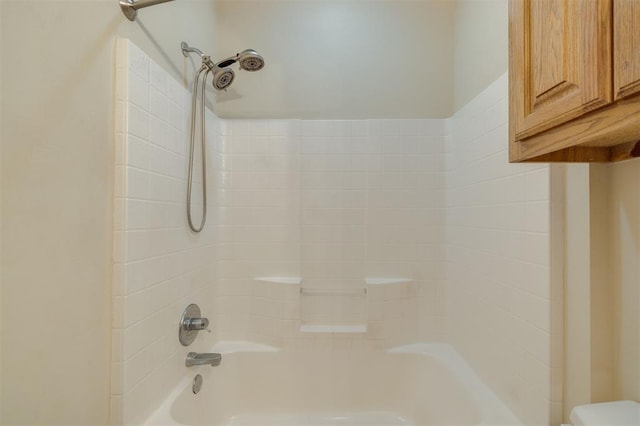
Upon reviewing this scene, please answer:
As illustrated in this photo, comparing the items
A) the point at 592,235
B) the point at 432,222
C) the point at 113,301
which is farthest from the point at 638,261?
the point at 113,301

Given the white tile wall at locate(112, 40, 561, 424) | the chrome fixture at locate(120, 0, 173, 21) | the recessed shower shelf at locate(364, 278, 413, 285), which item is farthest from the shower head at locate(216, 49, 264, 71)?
the recessed shower shelf at locate(364, 278, 413, 285)

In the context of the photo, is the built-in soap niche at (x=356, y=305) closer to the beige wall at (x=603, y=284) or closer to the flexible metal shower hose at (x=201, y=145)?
the flexible metal shower hose at (x=201, y=145)

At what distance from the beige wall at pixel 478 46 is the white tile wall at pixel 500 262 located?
0.11 m

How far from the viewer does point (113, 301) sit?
3.14ft

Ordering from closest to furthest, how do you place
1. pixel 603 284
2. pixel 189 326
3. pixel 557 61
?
pixel 557 61
pixel 603 284
pixel 189 326

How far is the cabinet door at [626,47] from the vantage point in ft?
1.55

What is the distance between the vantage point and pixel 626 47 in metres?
0.49

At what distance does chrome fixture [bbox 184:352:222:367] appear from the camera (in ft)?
4.52

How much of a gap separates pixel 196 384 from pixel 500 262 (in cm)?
146

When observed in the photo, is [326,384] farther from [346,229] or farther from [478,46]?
[478,46]

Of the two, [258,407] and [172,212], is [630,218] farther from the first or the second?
[258,407]

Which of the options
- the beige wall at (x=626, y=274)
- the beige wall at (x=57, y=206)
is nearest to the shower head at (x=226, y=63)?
the beige wall at (x=57, y=206)

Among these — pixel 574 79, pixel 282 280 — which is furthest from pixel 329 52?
pixel 574 79

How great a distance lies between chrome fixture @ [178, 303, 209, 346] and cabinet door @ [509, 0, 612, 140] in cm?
142
